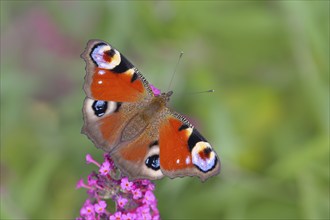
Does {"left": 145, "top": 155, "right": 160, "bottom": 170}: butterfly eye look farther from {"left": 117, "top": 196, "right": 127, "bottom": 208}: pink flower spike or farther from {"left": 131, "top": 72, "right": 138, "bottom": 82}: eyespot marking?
{"left": 131, "top": 72, "right": 138, "bottom": 82}: eyespot marking

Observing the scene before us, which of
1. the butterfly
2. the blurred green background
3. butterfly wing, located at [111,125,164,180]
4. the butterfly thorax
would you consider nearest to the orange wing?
the butterfly

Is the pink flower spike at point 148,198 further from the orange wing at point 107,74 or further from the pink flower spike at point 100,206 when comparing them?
the orange wing at point 107,74

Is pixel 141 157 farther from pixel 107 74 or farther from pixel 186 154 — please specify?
pixel 107 74

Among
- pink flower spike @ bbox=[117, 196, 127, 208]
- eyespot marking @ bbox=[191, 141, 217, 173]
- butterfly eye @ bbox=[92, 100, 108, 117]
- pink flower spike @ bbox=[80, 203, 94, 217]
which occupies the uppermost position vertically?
butterfly eye @ bbox=[92, 100, 108, 117]

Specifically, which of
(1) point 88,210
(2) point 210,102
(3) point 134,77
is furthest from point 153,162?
(2) point 210,102

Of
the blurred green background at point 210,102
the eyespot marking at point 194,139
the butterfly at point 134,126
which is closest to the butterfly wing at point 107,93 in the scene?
the butterfly at point 134,126
